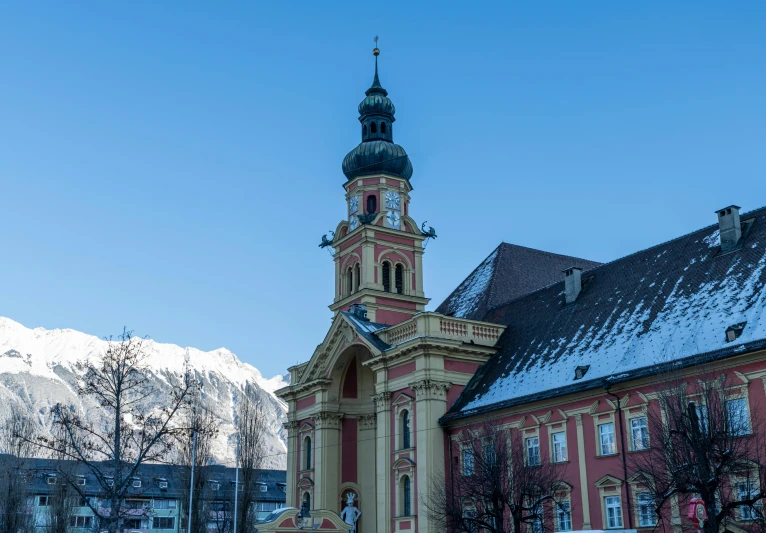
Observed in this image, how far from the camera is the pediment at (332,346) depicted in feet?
167

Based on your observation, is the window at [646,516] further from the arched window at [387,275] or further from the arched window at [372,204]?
the arched window at [372,204]

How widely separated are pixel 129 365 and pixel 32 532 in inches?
1366

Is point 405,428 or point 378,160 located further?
point 378,160

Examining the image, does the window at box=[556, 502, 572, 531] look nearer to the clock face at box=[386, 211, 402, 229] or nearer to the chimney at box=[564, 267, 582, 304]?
the chimney at box=[564, 267, 582, 304]

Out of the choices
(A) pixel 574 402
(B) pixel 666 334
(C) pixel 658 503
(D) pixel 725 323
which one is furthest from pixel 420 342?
(C) pixel 658 503

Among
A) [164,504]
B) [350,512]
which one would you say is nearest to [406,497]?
[350,512]

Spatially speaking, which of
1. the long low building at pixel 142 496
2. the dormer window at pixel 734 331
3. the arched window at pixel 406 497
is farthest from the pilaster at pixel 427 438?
the long low building at pixel 142 496

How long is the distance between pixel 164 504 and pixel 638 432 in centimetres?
7257

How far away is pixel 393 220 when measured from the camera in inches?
2244

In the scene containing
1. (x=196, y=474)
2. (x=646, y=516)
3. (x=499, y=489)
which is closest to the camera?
(x=646, y=516)

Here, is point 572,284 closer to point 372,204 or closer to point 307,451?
point 372,204

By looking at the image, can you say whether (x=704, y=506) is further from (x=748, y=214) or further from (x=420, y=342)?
(x=420, y=342)

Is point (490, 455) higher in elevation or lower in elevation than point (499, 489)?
higher

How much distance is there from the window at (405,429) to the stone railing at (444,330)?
3666 mm
